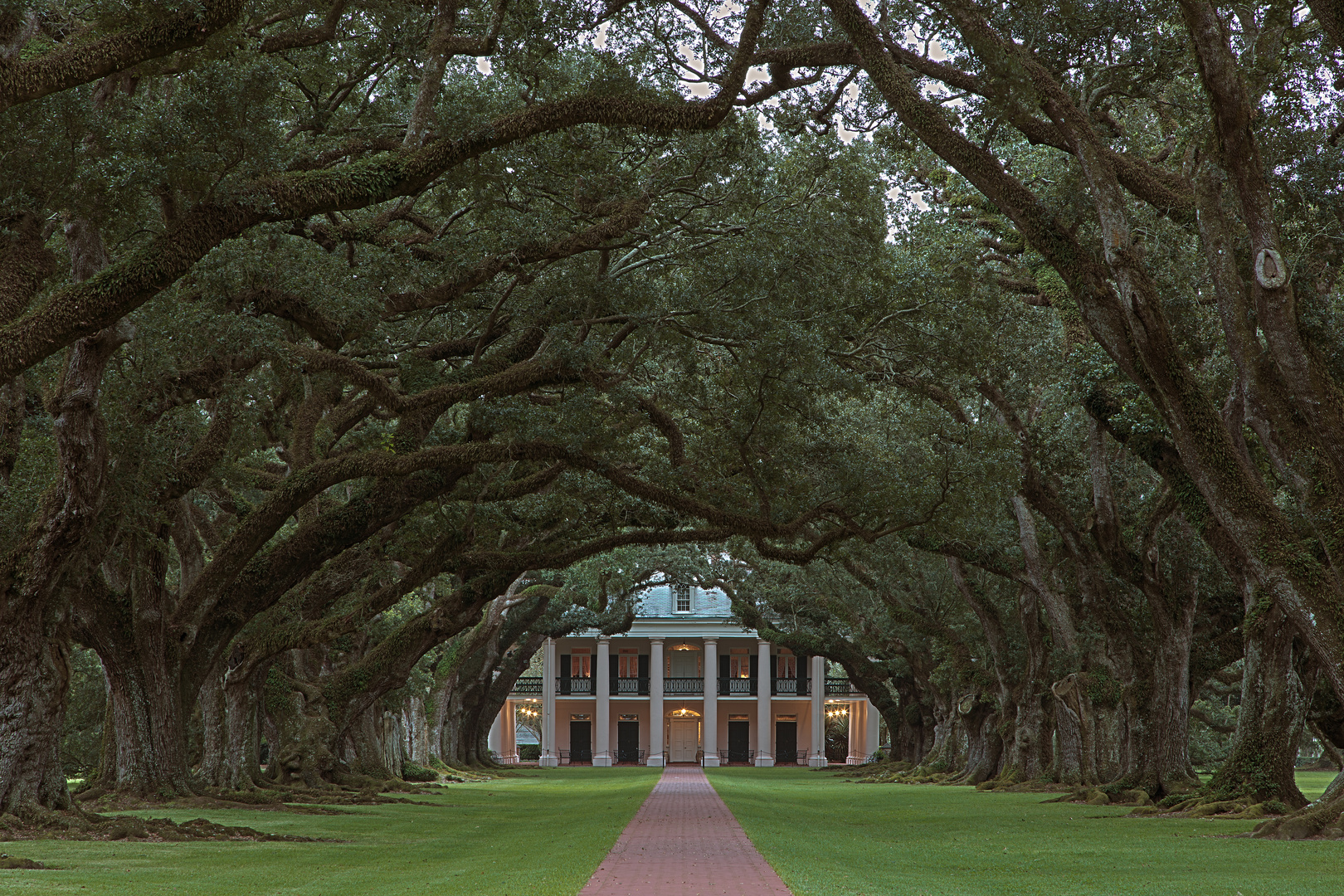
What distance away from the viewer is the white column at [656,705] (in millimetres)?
54469

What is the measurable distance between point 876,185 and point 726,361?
3.08 meters

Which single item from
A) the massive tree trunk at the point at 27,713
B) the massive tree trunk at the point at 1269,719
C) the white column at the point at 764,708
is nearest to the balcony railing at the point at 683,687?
the white column at the point at 764,708

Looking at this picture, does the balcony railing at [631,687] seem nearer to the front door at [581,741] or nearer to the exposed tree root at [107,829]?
the front door at [581,741]

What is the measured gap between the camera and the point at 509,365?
1460 cm

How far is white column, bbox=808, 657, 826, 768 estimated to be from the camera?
56938 mm

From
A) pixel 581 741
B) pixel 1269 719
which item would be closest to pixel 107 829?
pixel 1269 719

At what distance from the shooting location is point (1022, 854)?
41.5ft

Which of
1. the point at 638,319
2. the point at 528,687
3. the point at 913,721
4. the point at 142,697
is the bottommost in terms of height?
the point at 913,721

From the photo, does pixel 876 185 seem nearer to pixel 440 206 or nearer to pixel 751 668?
pixel 440 206

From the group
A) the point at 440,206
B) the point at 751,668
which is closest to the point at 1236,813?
the point at 440,206

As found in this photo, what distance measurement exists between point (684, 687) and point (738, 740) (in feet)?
16.5

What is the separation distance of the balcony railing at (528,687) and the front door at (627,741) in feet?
22.5

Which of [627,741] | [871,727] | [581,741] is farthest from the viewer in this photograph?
[627,741]

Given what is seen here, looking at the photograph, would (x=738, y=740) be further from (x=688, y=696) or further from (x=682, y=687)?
(x=682, y=687)
